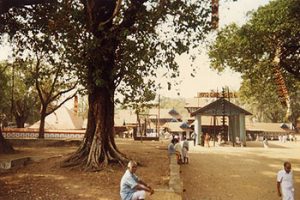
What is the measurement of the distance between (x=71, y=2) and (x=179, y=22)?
17.2 feet

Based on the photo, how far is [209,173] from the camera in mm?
19078

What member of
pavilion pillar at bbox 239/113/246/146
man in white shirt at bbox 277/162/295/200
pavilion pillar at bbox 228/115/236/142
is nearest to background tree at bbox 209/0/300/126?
man in white shirt at bbox 277/162/295/200

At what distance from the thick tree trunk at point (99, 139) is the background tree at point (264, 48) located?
26.4 feet

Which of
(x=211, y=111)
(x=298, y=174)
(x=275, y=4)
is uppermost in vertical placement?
(x=275, y=4)

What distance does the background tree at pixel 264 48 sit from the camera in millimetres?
23453

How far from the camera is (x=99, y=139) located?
16.6 m

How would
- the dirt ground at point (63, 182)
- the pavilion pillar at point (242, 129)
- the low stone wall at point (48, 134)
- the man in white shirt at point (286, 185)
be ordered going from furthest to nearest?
the pavilion pillar at point (242, 129) → the low stone wall at point (48, 134) → the dirt ground at point (63, 182) → the man in white shirt at point (286, 185)

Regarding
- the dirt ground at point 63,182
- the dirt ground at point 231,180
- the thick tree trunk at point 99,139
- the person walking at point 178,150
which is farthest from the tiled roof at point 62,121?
the thick tree trunk at point 99,139

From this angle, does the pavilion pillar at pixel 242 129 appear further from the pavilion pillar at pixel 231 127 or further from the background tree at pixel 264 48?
the background tree at pixel 264 48

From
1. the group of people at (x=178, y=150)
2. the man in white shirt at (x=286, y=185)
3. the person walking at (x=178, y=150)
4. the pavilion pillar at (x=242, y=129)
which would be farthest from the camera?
the pavilion pillar at (x=242, y=129)

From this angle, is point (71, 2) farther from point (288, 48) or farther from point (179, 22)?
point (288, 48)

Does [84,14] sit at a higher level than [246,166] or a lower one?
higher

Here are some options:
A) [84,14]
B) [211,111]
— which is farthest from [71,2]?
[211,111]

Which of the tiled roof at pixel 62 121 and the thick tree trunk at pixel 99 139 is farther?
the tiled roof at pixel 62 121
